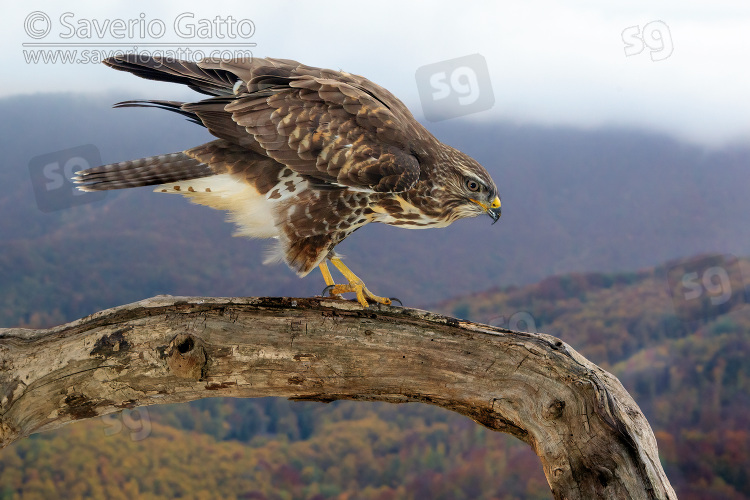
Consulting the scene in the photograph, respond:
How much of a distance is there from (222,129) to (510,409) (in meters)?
2.99

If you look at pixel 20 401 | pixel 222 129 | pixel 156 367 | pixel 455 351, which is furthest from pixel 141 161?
pixel 455 351

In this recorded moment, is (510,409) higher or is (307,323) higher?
(307,323)

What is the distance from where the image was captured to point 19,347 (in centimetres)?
455

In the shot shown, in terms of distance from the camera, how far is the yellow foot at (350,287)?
4.89 metres

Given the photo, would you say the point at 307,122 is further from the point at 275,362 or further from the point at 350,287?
the point at 275,362

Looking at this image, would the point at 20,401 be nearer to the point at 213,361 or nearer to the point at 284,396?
the point at 213,361

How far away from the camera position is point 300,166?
472 cm

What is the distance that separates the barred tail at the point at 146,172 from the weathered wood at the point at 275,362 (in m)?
0.97

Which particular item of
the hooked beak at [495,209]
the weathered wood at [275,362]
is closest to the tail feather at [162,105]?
the weathered wood at [275,362]

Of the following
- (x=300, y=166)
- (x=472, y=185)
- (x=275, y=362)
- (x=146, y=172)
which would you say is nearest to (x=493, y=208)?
(x=472, y=185)

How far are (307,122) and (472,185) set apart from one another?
1.43m

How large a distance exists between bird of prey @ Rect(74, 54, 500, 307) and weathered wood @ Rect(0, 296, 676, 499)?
0.49m

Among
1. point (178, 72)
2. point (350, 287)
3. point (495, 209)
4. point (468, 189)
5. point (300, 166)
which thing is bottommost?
point (350, 287)

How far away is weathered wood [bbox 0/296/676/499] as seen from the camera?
174 inches
